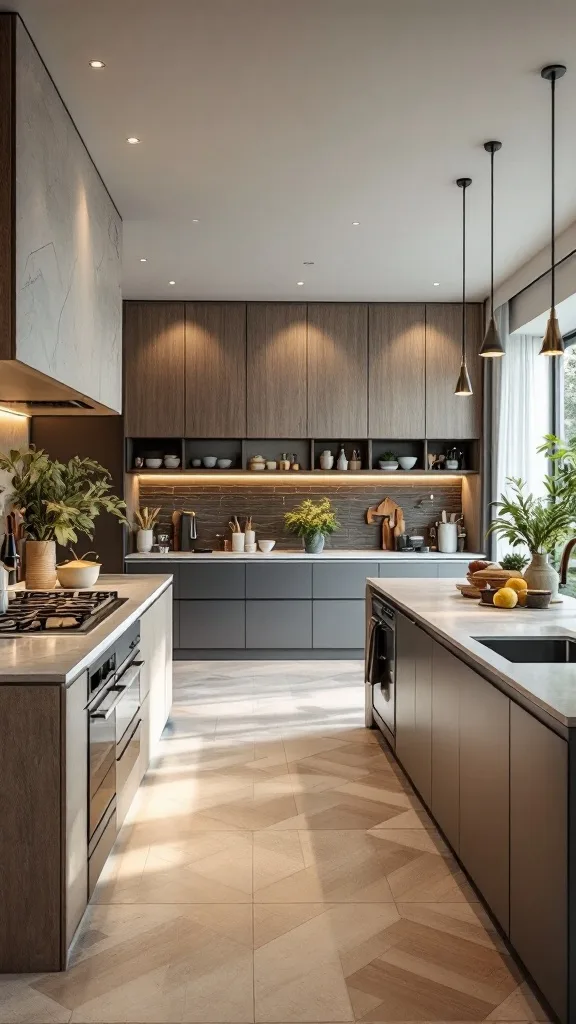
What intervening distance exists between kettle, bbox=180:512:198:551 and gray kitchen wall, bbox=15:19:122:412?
2726 millimetres

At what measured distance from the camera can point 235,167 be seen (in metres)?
4.20

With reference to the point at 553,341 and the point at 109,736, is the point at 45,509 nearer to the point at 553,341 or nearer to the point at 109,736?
the point at 109,736

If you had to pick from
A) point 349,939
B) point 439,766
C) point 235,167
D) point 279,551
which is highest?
point 235,167

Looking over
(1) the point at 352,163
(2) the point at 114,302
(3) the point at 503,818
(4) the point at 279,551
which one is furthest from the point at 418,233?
(3) the point at 503,818

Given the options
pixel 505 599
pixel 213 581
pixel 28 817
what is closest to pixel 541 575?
pixel 505 599

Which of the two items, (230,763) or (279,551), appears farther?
(279,551)

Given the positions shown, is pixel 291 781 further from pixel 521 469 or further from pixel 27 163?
pixel 521 469

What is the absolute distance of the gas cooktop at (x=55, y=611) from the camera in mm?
2873

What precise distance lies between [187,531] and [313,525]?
111cm

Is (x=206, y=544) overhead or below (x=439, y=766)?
overhead

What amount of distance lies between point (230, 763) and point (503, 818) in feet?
6.89

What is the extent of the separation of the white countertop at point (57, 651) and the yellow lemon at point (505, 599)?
1.58m

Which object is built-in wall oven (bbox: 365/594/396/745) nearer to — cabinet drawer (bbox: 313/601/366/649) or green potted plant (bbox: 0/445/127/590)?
green potted plant (bbox: 0/445/127/590)

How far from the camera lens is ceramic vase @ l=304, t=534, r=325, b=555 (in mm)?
7062
